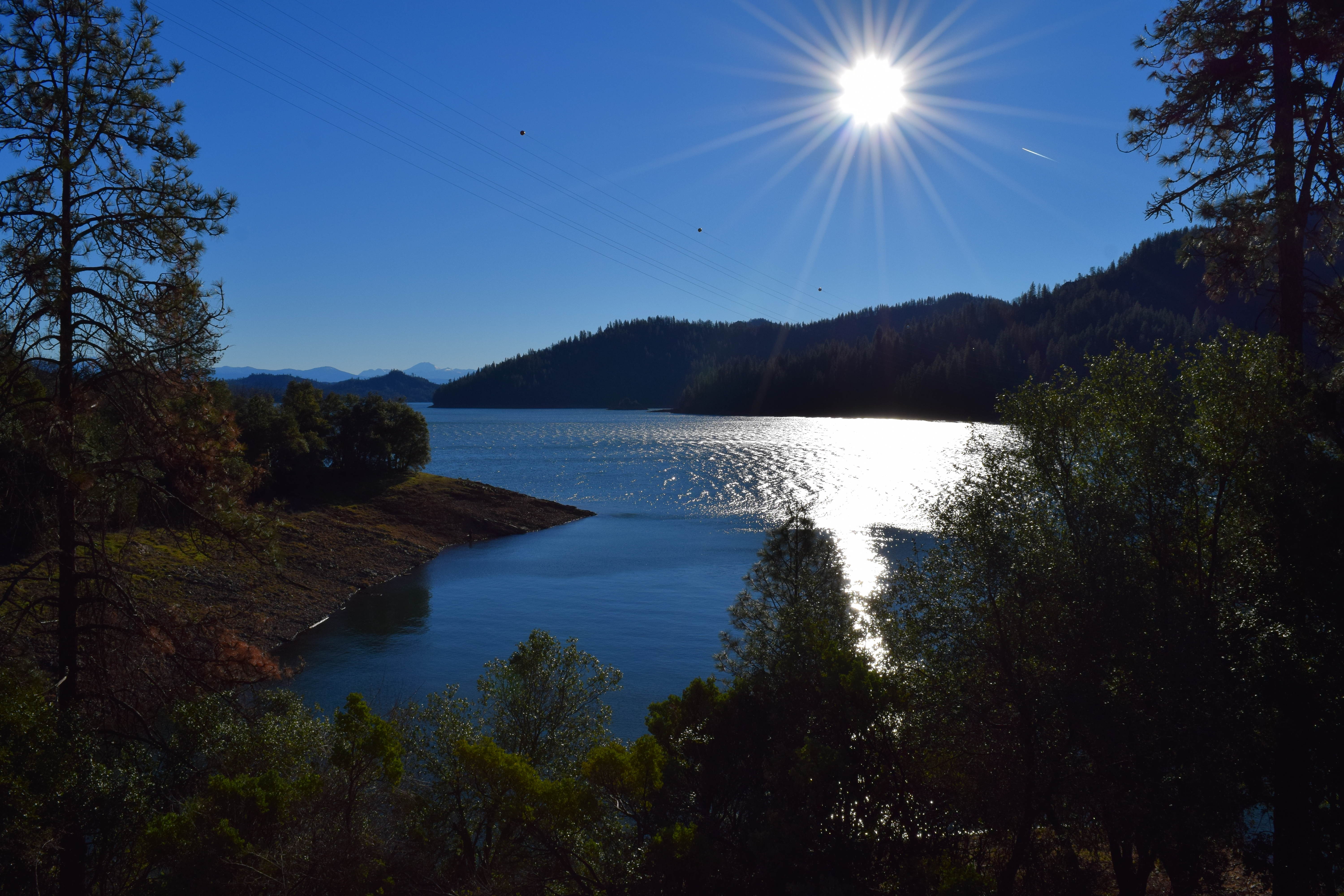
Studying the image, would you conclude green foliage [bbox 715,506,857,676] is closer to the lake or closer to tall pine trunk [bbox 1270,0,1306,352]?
the lake

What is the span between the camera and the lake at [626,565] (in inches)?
1462

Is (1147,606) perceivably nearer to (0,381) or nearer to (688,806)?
(688,806)

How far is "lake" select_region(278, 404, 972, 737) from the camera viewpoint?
37.1 meters

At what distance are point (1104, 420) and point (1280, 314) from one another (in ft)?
14.1

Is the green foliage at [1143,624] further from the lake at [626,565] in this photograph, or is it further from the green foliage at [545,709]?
the green foliage at [545,709]

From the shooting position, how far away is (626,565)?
6175 centimetres

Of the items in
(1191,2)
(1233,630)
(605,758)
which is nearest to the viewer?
(1233,630)

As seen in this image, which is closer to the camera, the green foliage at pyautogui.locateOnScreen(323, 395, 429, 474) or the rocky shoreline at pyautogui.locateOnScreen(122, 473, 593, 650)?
the rocky shoreline at pyautogui.locateOnScreen(122, 473, 593, 650)

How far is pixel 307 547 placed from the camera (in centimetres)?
5312

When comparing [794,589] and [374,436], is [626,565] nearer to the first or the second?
[374,436]

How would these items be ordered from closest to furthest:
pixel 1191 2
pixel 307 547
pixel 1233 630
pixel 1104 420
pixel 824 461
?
pixel 1233 630 < pixel 1104 420 < pixel 1191 2 < pixel 307 547 < pixel 824 461

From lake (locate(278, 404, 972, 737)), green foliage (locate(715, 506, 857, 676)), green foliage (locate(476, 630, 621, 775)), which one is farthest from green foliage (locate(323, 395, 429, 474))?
green foliage (locate(476, 630, 621, 775))

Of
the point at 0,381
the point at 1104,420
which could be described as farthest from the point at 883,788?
the point at 0,381

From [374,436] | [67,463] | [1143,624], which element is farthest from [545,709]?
[374,436]
